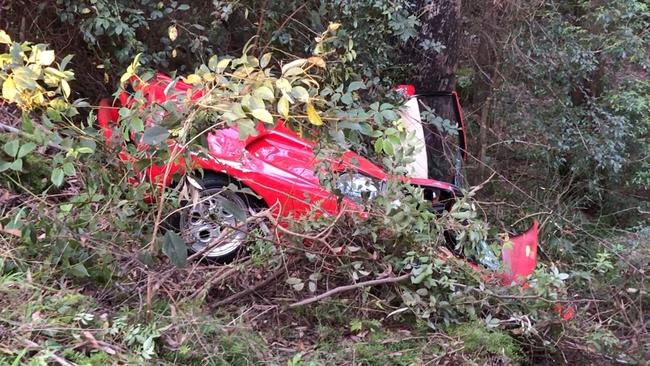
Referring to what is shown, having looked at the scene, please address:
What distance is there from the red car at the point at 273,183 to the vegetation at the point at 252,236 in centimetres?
15

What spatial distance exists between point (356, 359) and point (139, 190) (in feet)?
5.22

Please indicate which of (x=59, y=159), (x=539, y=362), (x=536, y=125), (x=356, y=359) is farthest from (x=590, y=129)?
(x=59, y=159)

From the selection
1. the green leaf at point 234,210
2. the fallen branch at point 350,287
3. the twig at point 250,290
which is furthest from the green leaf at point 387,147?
the twig at point 250,290

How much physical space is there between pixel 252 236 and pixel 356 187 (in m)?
0.82

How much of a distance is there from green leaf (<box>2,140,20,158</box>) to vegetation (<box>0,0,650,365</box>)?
0.01 m

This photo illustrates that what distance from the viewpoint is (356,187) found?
12.6ft

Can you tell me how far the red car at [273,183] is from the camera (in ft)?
12.0

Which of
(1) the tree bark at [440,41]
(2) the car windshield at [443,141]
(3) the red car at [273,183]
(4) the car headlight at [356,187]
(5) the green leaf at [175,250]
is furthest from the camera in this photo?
(1) the tree bark at [440,41]

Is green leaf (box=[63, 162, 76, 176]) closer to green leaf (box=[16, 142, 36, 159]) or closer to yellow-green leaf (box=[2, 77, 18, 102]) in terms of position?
green leaf (box=[16, 142, 36, 159])

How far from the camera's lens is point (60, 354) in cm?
243

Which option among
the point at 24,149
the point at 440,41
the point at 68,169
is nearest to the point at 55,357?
the point at 68,169

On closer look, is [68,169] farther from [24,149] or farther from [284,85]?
[284,85]

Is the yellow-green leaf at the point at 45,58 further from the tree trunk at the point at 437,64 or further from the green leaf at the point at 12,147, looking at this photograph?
the tree trunk at the point at 437,64

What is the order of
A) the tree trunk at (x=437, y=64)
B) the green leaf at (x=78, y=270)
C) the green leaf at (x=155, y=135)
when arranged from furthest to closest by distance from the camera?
the tree trunk at (x=437, y=64)
the green leaf at (x=78, y=270)
the green leaf at (x=155, y=135)
